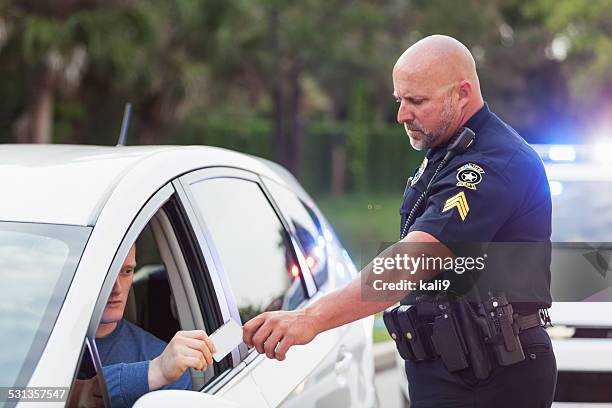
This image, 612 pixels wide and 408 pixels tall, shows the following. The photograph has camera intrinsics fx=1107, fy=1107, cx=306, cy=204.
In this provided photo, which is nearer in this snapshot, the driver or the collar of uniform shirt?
the driver

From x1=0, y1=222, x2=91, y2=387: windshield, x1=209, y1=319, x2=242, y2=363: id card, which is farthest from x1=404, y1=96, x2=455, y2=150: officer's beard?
x1=0, y1=222, x2=91, y2=387: windshield

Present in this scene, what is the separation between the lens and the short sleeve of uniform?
110 inches

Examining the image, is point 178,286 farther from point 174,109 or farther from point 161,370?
point 174,109

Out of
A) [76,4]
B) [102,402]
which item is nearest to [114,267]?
[102,402]

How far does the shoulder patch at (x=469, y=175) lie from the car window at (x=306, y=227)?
1.15 metres

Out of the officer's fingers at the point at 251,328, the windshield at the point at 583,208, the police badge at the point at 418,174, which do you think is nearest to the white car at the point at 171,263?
the officer's fingers at the point at 251,328

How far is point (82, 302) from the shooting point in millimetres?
2336

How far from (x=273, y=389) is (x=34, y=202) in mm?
889

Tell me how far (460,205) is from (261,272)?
3.19ft

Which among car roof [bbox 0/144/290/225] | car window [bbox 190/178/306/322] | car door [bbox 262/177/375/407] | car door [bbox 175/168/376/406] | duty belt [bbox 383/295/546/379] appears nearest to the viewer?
car roof [bbox 0/144/290/225]

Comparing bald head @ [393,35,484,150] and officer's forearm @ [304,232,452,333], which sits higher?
bald head @ [393,35,484,150]

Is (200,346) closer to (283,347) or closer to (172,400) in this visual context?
(283,347)

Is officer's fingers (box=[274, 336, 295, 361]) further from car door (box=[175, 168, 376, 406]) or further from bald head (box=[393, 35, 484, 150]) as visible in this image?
bald head (box=[393, 35, 484, 150])

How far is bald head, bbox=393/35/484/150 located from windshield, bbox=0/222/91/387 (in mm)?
967
